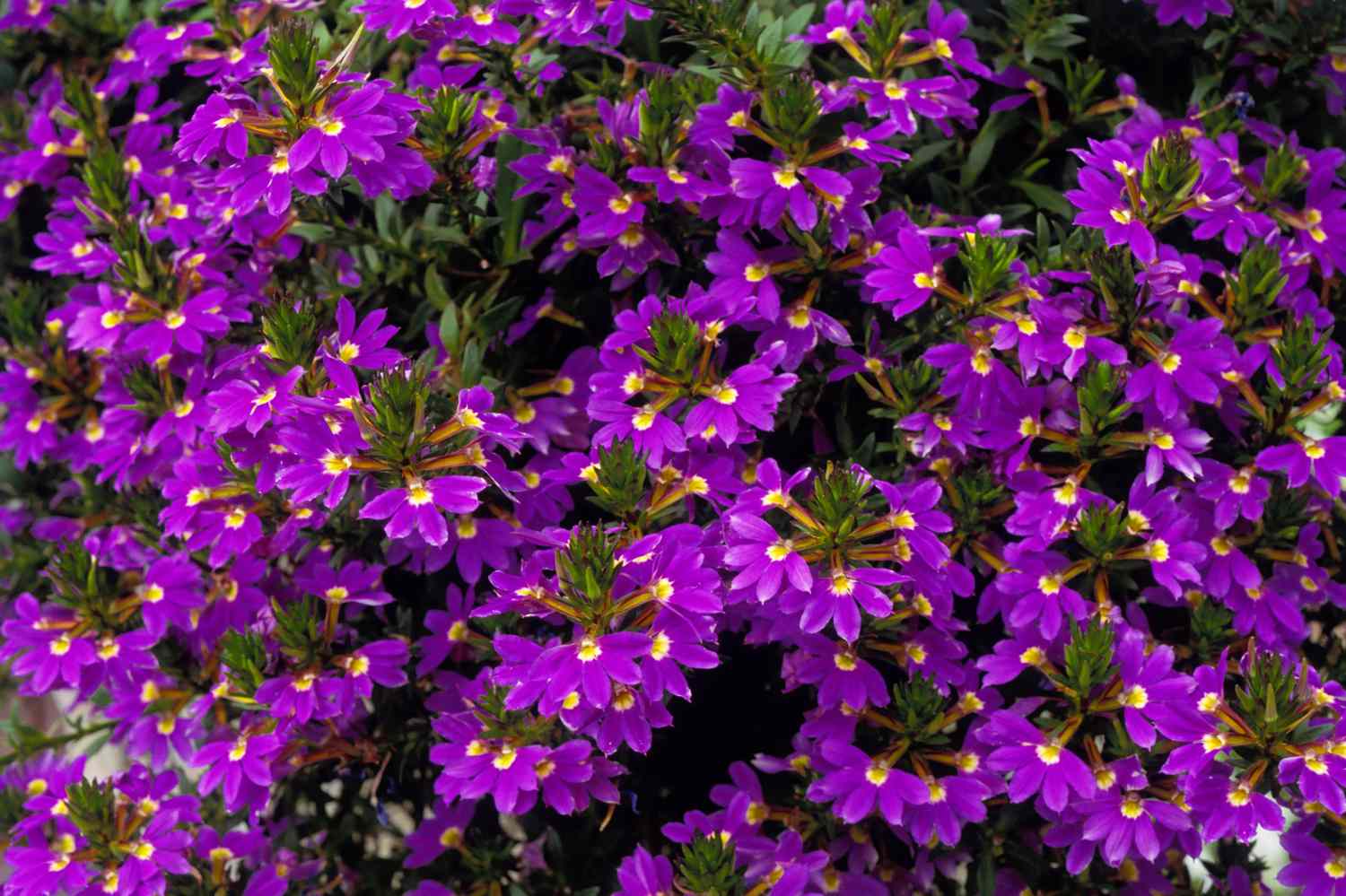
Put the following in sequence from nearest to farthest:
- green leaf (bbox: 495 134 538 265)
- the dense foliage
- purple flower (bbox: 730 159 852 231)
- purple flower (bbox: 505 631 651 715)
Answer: purple flower (bbox: 505 631 651 715)
the dense foliage
purple flower (bbox: 730 159 852 231)
green leaf (bbox: 495 134 538 265)

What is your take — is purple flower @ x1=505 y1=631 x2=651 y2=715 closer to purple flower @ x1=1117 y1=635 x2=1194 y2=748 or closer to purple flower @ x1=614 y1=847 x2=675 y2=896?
purple flower @ x1=614 y1=847 x2=675 y2=896

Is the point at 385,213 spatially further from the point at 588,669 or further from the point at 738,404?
the point at 588,669

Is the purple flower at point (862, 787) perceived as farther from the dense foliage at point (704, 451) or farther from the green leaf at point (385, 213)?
the green leaf at point (385, 213)

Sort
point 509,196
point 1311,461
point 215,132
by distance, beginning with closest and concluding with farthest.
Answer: point 215,132, point 1311,461, point 509,196

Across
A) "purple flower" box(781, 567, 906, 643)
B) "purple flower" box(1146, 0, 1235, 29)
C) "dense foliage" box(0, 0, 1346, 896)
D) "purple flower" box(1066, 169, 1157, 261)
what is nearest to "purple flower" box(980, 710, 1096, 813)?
"dense foliage" box(0, 0, 1346, 896)

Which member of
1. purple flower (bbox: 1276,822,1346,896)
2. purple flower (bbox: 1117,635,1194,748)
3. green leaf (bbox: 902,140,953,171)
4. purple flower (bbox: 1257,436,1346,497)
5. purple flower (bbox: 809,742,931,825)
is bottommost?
purple flower (bbox: 1276,822,1346,896)

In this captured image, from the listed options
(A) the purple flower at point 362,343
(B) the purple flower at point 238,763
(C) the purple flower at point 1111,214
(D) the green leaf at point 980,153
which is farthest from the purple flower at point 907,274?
(B) the purple flower at point 238,763

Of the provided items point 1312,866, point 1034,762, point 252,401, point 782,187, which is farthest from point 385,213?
point 1312,866

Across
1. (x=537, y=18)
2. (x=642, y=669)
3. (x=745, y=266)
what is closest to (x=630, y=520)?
(x=642, y=669)
